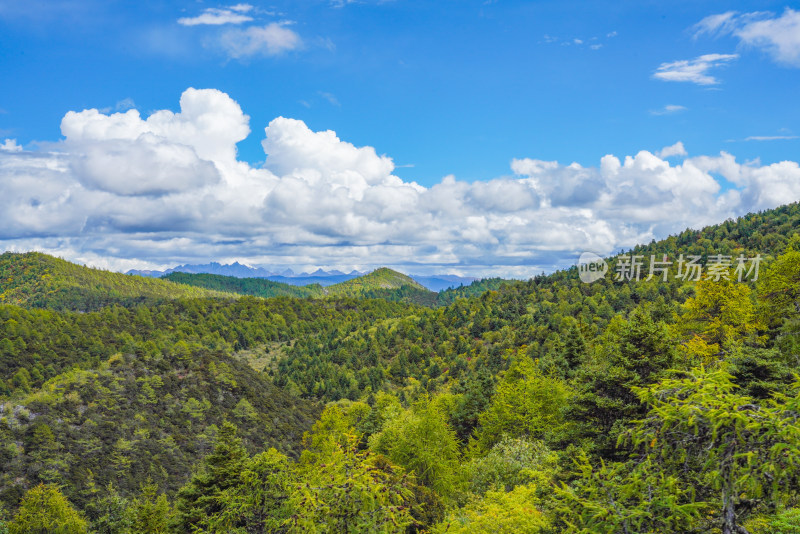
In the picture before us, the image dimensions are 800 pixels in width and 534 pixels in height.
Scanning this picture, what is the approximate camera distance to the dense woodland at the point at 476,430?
8.23m

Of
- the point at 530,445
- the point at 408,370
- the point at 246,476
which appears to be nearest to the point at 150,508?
the point at 246,476

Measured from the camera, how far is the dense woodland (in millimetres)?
8227

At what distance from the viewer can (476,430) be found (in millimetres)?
49125

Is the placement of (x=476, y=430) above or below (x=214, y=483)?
below

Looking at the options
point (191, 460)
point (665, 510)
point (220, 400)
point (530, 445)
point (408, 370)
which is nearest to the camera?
point (665, 510)

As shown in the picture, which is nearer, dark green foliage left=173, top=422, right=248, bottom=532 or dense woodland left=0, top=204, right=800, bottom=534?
dense woodland left=0, top=204, right=800, bottom=534

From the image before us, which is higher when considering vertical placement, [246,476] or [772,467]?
[772,467]

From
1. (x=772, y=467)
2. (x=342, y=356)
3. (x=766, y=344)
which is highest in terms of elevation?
(x=772, y=467)

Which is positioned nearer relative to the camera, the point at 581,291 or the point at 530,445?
→ the point at 530,445

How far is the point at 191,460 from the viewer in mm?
84938

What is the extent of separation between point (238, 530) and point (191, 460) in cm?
7550

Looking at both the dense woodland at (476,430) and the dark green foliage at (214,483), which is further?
the dark green foliage at (214,483)

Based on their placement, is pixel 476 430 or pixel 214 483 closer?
pixel 214 483

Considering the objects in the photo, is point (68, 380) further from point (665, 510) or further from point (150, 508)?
point (665, 510)
